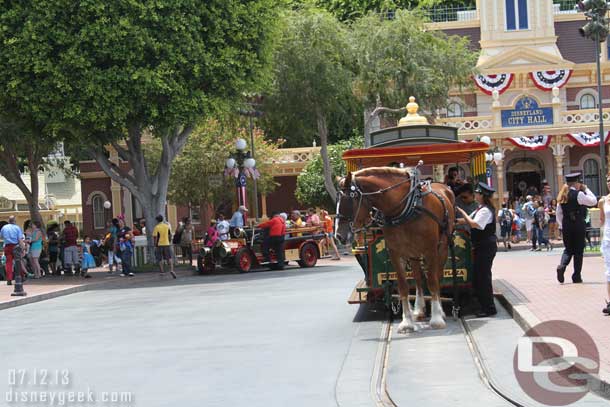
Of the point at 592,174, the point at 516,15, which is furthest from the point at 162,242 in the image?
the point at 516,15

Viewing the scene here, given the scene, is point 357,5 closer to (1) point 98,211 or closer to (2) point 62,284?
(1) point 98,211

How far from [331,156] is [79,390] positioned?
40897 millimetres

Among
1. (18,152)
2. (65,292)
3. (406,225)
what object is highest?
(18,152)

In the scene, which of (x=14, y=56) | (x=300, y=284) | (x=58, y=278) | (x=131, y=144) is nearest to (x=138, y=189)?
(x=131, y=144)

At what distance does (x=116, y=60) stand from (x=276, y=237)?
7051mm

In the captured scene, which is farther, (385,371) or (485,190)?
(485,190)

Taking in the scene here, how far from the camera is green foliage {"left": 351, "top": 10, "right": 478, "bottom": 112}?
3988 cm

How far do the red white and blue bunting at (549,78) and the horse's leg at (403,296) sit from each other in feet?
129

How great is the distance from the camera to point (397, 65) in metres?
40.0

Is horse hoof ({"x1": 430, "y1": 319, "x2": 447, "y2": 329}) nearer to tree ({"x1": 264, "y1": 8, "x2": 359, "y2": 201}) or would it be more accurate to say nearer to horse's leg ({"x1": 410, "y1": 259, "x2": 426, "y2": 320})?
horse's leg ({"x1": 410, "y1": 259, "x2": 426, "y2": 320})

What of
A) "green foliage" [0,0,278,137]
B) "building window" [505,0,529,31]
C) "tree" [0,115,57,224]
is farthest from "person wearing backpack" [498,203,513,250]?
"building window" [505,0,529,31]

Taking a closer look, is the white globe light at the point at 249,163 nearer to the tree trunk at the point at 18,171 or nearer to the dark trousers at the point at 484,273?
the tree trunk at the point at 18,171

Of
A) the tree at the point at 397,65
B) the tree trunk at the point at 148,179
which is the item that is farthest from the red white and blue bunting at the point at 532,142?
the tree trunk at the point at 148,179

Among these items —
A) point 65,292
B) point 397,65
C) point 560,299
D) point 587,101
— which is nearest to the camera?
point 560,299
